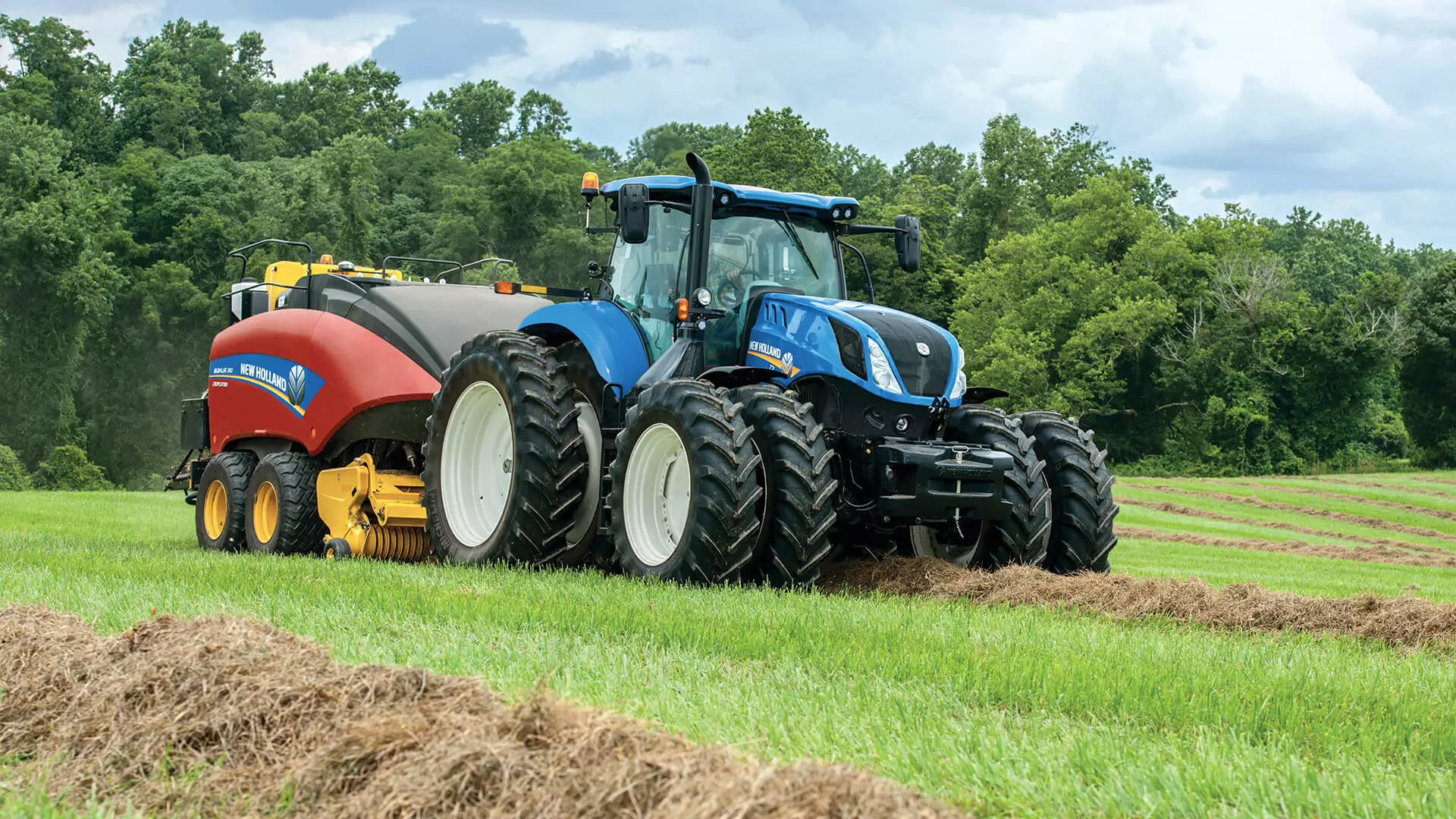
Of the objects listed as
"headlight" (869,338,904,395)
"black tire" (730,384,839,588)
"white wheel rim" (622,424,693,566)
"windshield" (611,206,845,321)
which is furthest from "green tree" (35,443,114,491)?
"black tire" (730,384,839,588)

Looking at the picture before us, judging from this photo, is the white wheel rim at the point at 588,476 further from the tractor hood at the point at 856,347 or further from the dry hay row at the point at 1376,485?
the dry hay row at the point at 1376,485

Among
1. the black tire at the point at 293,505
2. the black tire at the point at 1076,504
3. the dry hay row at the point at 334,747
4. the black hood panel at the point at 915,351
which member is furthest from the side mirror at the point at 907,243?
the dry hay row at the point at 334,747

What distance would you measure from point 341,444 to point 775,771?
10739 mm

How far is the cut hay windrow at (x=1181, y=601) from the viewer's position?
8.09 m

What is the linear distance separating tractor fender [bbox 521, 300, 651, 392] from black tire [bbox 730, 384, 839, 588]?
74.2 inches

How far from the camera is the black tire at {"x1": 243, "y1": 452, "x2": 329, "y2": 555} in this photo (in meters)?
13.4

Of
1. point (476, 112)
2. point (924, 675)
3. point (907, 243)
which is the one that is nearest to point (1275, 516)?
point (907, 243)

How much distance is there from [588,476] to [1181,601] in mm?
4525

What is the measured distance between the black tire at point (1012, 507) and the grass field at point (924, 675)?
1.51 metres

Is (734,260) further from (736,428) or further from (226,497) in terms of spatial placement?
(226,497)

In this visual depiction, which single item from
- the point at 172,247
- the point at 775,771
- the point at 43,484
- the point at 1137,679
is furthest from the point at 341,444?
the point at 172,247

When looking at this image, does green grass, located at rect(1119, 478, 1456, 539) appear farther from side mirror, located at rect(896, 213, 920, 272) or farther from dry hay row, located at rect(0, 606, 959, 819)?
dry hay row, located at rect(0, 606, 959, 819)

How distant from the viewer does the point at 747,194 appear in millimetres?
10875

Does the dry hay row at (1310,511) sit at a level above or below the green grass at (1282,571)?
below
